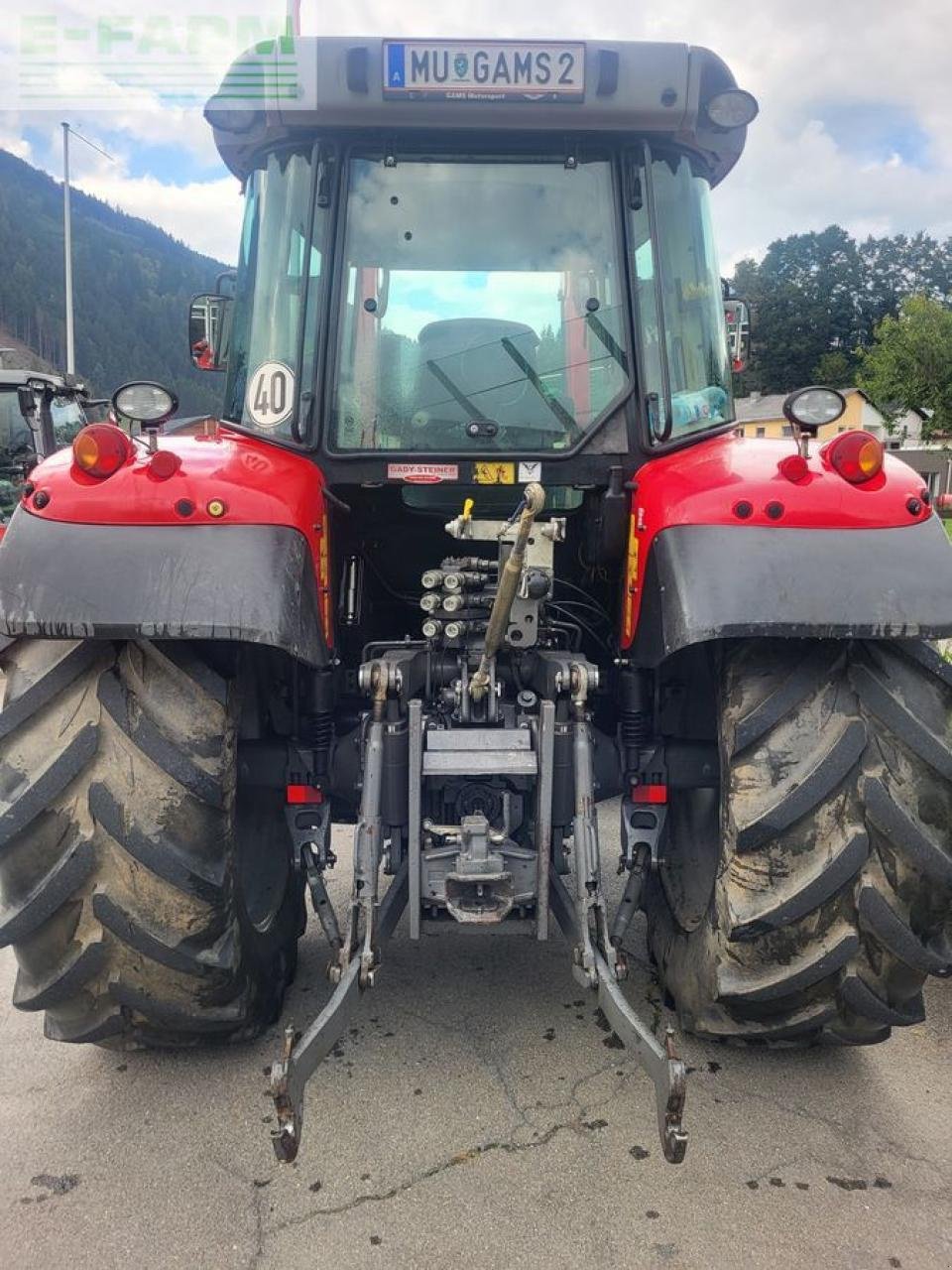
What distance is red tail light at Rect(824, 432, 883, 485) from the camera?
262cm

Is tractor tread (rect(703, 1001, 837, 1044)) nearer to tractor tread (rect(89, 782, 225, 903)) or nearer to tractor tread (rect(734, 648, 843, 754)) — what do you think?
tractor tread (rect(734, 648, 843, 754))

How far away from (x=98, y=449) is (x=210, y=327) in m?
1.21

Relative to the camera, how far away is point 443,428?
9.98ft

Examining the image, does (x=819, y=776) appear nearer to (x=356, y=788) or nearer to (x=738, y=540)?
(x=738, y=540)

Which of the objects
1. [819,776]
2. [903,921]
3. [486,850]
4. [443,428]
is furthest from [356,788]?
[903,921]

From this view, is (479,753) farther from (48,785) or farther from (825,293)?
(825,293)

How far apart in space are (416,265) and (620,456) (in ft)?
2.88

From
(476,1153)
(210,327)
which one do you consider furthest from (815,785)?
(210,327)

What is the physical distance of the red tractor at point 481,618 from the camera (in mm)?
2453

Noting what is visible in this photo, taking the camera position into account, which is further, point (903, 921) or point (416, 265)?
point (416, 265)

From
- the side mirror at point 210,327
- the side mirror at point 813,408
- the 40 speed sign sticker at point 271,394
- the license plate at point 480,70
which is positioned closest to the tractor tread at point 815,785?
the side mirror at point 813,408

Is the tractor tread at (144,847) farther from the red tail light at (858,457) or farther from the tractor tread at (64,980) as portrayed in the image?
the red tail light at (858,457)

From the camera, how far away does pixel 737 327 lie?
12.7 feet

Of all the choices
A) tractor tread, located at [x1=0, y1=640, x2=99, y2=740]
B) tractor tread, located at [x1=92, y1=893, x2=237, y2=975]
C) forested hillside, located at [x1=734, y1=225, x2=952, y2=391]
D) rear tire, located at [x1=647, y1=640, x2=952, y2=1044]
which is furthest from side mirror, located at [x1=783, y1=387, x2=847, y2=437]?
forested hillside, located at [x1=734, y1=225, x2=952, y2=391]
